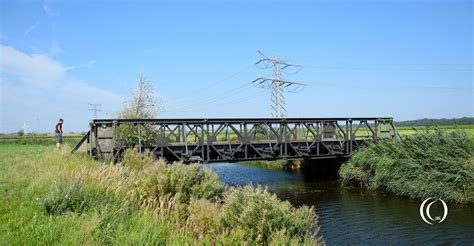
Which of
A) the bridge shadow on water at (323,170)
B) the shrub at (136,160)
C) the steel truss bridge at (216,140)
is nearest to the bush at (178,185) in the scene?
the shrub at (136,160)

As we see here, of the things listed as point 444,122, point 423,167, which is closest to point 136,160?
point 423,167

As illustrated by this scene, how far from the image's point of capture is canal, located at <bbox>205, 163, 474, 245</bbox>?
13344 mm

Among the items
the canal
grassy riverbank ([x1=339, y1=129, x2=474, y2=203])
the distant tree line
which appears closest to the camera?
the canal

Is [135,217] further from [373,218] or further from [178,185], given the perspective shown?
[373,218]

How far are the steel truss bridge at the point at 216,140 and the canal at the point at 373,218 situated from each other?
286cm

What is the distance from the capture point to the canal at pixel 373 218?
13.3 metres

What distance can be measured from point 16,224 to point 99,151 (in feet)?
46.2

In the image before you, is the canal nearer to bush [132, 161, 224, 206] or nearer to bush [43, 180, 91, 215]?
bush [132, 161, 224, 206]

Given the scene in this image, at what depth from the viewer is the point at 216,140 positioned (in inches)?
1014

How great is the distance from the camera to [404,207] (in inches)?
731

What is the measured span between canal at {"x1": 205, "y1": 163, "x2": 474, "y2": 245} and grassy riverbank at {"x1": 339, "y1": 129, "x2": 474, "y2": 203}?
0.65 meters

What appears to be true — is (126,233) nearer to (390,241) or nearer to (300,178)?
(390,241)

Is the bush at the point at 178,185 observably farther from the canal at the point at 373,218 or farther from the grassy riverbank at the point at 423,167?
the grassy riverbank at the point at 423,167

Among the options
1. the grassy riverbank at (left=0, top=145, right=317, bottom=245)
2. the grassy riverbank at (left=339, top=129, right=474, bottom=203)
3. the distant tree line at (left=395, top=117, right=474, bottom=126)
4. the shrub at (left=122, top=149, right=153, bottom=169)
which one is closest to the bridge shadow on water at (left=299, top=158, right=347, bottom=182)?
the grassy riverbank at (left=339, top=129, right=474, bottom=203)
